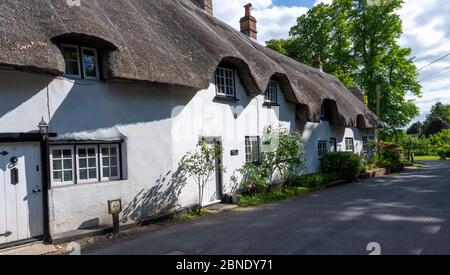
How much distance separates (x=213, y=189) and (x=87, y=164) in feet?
14.9

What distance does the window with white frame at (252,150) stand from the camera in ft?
44.6

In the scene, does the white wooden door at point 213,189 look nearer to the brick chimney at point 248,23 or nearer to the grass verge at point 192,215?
the grass verge at point 192,215

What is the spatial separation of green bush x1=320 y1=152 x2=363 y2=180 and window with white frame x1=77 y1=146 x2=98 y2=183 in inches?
472

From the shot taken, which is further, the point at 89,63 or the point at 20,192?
the point at 89,63

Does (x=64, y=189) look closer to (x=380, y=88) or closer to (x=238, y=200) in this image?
(x=238, y=200)

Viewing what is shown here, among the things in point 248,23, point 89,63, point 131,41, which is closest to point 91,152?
point 89,63

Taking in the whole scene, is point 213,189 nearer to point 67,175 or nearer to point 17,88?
point 67,175

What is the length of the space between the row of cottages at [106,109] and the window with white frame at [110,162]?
0.02m

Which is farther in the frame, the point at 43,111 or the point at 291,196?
the point at 291,196

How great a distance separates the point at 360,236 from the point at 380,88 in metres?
26.0

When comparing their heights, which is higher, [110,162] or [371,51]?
→ [371,51]

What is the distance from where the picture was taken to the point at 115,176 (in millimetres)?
9031

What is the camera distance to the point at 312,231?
789 centimetres
